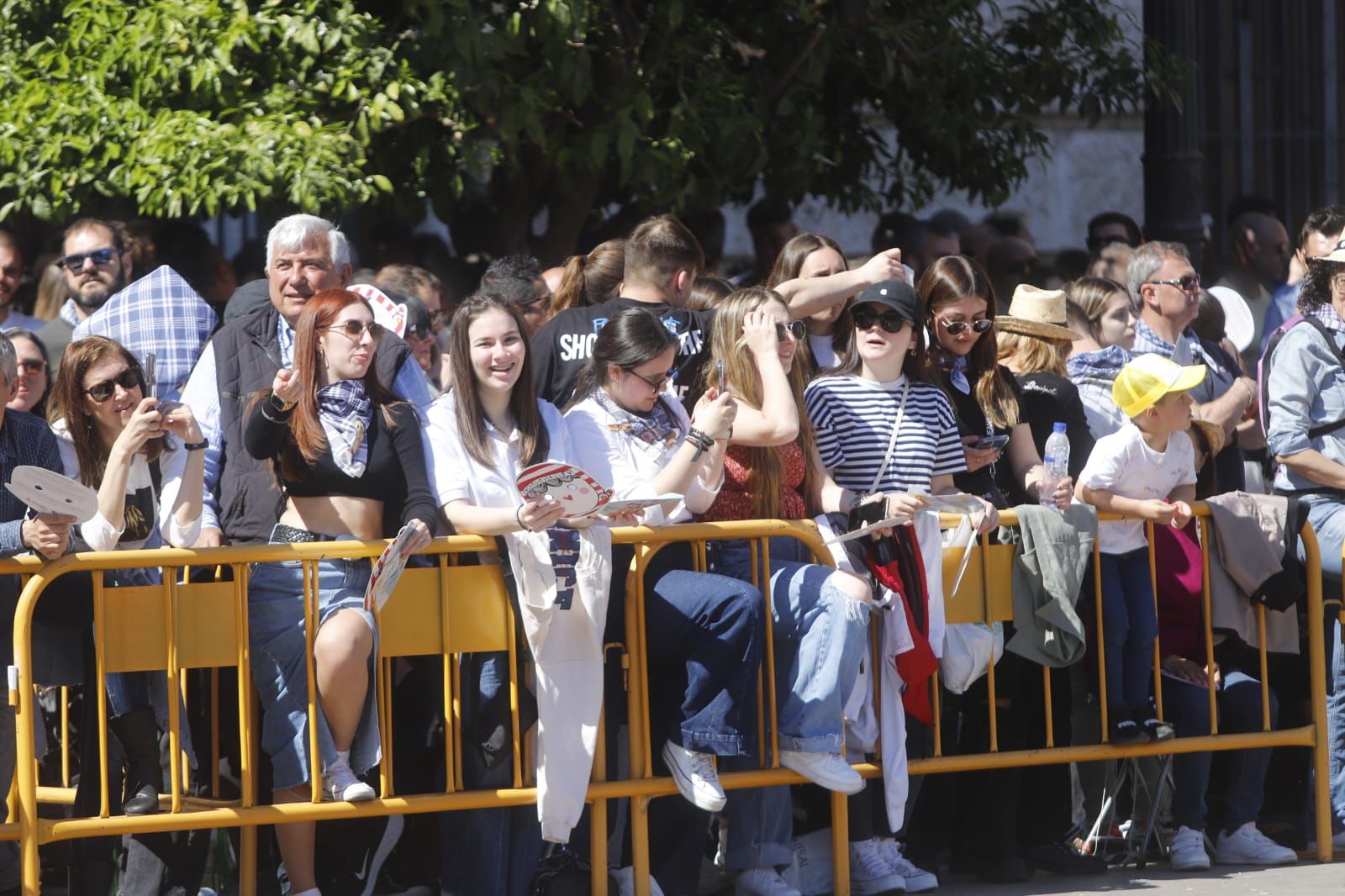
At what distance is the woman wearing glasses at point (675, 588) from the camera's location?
6.03 metres

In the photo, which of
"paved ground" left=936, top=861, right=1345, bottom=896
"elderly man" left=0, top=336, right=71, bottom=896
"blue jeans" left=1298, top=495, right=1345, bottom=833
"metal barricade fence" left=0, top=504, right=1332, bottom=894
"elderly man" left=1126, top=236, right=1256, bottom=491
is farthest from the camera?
"elderly man" left=1126, top=236, right=1256, bottom=491

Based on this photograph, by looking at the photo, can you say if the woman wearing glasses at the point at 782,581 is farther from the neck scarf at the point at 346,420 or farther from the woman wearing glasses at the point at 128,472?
the woman wearing glasses at the point at 128,472

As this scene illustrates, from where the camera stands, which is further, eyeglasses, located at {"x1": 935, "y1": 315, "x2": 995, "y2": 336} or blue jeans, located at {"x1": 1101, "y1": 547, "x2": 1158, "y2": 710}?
eyeglasses, located at {"x1": 935, "y1": 315, "x2": 995, "y2": 336}

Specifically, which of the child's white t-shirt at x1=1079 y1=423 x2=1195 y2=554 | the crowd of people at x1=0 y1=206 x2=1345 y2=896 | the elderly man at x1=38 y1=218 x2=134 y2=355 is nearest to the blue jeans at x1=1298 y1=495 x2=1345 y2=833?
the crowd of people at x1=0 y1=206 x2=1345 y2=896

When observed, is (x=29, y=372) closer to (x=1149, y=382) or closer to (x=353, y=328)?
(x=353, y=328)

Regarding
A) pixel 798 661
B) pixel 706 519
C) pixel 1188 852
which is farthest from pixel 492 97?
pixel 1188 852

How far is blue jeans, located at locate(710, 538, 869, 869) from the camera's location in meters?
6.14

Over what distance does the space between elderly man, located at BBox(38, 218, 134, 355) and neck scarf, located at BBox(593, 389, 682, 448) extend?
2.28 meters

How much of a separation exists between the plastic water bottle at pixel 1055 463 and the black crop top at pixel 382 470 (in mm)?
2063

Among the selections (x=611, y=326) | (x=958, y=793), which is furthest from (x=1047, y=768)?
(x=611, y=326)

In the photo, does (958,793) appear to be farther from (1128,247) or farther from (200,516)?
(1128,247)

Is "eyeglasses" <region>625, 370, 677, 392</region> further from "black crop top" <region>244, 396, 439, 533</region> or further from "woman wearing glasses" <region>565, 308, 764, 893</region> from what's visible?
"black crop top" <region>244, 396, 439, 533</region>

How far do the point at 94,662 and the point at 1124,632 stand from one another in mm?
3362

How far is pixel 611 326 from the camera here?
20.9 feet
